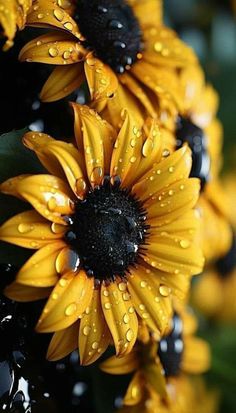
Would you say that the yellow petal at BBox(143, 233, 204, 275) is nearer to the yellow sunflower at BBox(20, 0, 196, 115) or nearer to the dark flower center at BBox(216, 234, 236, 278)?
the yellow sunflower at BBox(20, 0, 196, 115)

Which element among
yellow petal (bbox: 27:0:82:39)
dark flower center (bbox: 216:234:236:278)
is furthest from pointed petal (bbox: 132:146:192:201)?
dark flower center (bbox: 216:234:236:278)

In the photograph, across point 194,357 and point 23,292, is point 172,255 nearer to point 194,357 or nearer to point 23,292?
point 23,292

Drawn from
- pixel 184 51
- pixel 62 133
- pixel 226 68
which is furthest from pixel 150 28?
pixel 226 68

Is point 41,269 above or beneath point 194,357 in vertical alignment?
above

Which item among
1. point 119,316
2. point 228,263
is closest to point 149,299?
point 119,316

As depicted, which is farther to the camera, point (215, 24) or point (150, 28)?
point (215, 24)

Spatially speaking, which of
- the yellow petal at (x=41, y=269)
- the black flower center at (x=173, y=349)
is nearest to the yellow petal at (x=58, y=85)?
the yellow petal at (x=41, y=269)

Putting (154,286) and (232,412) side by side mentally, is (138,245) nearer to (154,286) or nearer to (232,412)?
(154,286)
